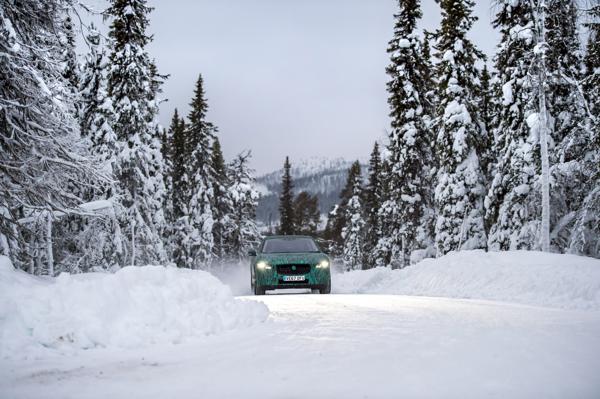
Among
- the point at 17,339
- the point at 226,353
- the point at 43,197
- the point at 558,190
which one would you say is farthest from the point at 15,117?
the point at 558,190

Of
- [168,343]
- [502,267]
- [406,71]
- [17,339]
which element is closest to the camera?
[17,339]

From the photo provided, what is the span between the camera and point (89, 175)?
9.53 m

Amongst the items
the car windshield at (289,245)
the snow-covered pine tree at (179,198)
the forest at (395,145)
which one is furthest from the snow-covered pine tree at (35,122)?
the snow-covered pine tree at (179,198)

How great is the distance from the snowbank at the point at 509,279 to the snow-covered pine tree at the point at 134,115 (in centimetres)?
1281

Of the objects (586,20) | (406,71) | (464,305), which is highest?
(406,71)

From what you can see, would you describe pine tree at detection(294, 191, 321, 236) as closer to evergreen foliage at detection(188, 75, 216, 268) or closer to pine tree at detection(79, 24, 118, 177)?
evergreen foliage at detection(188, 75, 216, 268)

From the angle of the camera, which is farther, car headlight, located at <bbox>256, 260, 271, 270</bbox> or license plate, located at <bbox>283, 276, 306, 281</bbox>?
car headlight, located at <bbox>256, 260, 271, 270</bbox>

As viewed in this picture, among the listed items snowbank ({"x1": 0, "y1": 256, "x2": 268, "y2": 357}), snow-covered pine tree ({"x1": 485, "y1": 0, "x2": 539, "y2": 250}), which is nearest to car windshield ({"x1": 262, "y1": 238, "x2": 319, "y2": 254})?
snowbank ({"x1": 0, "y1": 256, "x2": 268, "y2": 357})

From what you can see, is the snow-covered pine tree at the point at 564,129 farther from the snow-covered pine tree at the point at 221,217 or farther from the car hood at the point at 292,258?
the snow-covered pine tree at the point at 221,217

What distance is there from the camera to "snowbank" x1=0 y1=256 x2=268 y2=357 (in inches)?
203

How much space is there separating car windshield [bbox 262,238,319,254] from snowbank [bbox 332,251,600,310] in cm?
313

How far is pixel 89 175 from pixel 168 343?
502 centimetres

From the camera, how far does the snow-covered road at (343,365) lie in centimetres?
386

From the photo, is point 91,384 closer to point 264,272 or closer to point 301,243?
point 264,272
